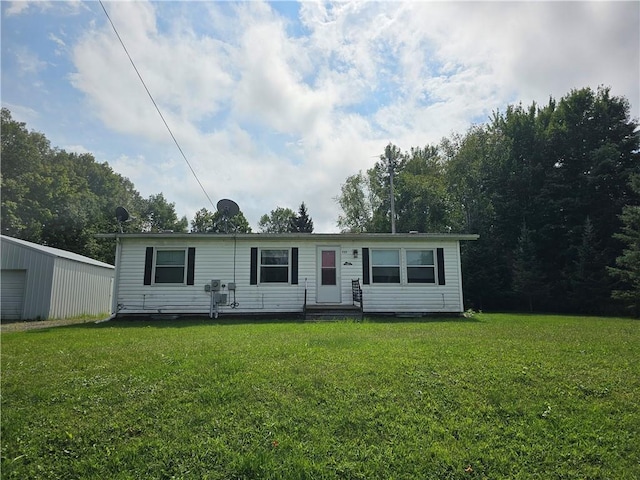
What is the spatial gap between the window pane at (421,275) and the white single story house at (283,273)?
3cm

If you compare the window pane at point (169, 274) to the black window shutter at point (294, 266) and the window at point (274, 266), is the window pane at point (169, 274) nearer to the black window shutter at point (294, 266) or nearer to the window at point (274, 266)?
the window at point (274, 266)

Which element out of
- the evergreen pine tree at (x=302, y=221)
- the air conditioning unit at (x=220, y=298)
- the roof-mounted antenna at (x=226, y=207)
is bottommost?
the air conditioning unit at (x=220, y=298)

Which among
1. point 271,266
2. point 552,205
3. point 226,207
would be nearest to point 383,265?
point 271,266

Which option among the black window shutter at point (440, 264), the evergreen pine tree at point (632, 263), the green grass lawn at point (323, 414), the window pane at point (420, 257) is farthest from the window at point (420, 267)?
the evergreen pine tree at point (632, 263)

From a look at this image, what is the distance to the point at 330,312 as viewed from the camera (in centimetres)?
1171

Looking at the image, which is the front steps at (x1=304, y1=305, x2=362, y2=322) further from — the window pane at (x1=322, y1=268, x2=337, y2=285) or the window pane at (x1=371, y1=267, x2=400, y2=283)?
the window pane at (x1=371, y1=267, x2=400, y2=283)

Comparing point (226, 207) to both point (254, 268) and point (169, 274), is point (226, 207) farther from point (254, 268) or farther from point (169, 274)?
point (169, 274)

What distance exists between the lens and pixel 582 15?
8.35 meters

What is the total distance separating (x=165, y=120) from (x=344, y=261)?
689cm

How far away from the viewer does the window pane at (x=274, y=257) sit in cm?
1288

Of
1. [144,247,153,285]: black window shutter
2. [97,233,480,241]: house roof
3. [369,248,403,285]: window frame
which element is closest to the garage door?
[97,233,480,241]: house roof

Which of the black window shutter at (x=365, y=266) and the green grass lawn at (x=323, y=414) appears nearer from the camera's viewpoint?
the green grass lawn at (x=323, y=414)

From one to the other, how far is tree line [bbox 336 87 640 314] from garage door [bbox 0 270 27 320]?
20161mm

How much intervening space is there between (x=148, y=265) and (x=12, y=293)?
5.84 meters
